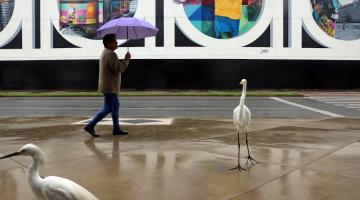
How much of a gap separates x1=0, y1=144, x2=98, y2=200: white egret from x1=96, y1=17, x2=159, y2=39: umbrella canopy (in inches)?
219

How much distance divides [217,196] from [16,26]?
30696 millimetres

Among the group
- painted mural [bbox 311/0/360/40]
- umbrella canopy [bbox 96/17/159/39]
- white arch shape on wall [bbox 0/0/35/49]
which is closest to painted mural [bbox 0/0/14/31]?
white arch shape on wall [bbox 0/0/35/49]

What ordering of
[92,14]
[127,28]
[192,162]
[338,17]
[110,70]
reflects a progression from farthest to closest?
1. [338,17]
2. [92,14]
3. [127,28]
4. [110,70]
5. [192,162]

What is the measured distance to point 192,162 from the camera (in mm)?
6391

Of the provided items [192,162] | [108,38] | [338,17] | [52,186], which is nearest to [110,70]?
[108,38]

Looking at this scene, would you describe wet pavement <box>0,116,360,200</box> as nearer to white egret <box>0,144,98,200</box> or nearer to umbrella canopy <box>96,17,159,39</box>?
white egret <box>0,144,98,200</box>

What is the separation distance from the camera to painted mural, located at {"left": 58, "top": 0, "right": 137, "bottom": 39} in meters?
31.7

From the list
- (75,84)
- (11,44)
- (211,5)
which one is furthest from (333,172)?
(11,44)

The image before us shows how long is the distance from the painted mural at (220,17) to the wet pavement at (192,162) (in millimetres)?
21442

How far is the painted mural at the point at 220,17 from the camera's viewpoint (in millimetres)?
31141

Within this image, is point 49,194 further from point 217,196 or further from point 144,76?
point 144,76

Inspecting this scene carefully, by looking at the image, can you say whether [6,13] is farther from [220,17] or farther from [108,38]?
[108,38]

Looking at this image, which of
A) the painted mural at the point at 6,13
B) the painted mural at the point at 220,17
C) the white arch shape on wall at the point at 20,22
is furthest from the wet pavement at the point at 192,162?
the painted mural at the point at 6,13

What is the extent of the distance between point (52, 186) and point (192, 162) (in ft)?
10.6
